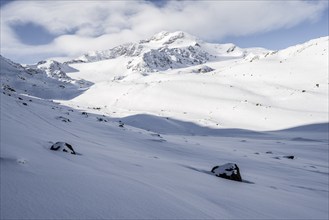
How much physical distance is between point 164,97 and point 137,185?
3177cm

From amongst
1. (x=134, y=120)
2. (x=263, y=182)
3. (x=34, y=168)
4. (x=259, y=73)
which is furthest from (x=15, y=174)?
(x=259, y=73)

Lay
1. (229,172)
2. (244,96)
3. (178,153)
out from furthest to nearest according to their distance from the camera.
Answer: (244,96) < (178,153) < (229,172)

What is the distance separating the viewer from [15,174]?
3.38 m

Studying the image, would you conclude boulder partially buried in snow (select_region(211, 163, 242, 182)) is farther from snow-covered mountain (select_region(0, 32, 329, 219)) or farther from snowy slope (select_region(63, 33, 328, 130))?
snowy slope (select_region(63, 33, 328, 130))

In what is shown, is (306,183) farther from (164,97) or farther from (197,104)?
(164,97)

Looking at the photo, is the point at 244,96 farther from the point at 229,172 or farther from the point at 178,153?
the point at 229,172

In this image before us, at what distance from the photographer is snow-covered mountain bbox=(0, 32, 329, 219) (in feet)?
10.7

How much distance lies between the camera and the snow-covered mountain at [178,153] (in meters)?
3.25

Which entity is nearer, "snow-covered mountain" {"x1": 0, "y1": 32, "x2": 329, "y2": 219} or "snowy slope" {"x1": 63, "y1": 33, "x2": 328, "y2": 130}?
"snow-covered mountain" {"x1": 0, "y1": 32, "x2": 329, "y2": 219}

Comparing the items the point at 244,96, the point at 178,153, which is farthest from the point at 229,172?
the point at 244,96

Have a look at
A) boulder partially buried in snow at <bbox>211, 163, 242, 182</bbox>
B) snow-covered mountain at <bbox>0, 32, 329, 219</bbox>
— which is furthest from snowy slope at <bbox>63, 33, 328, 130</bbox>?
boulder partially buried in snow at <bbox>211, 163, 242, 182</bbox>

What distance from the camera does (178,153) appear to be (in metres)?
10.9

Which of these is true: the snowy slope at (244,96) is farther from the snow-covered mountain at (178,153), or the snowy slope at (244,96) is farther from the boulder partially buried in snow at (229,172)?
the boulder partially buried in snow at (229,172)

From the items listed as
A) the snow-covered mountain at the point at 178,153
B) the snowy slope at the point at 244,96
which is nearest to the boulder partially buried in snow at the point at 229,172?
the snow-covered mountain at the point at 178,153
